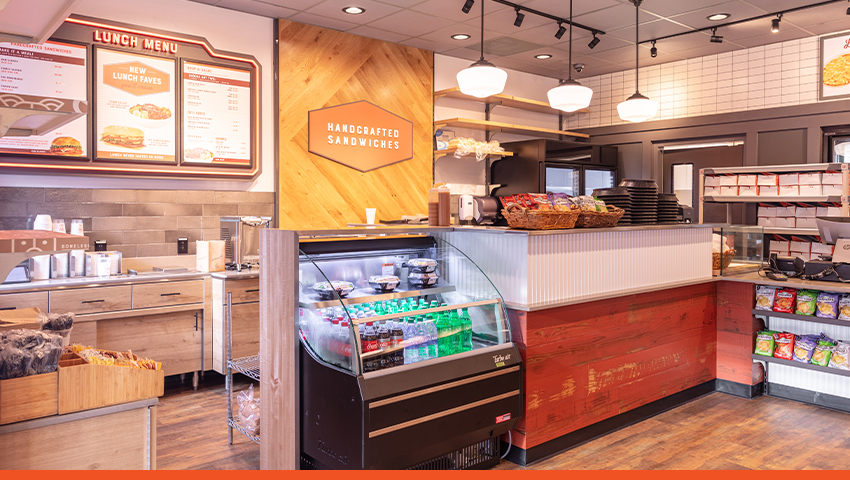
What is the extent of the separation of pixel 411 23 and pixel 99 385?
442 cm

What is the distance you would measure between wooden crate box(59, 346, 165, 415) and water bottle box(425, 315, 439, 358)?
1.18 metres

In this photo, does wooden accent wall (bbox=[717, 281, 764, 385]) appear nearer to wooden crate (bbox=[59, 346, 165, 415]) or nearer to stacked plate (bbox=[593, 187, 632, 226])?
stacked plate (bbox=[593, 187, 632, 226])

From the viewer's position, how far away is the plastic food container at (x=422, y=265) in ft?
9.95

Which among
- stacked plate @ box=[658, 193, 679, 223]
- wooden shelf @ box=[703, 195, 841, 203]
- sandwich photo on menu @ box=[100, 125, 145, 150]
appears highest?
sandwich photo on menu @ box=[100, 125, 145, 150]

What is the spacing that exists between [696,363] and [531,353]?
73.9 inches

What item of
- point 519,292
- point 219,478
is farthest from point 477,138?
point 219,478

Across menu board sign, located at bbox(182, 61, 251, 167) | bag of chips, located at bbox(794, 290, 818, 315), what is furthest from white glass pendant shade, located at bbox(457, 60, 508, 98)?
bag of chips, located at bbox(794, 290, 818, 315)

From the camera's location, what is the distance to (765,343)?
169 inches

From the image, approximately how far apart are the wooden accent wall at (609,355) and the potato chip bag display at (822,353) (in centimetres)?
64

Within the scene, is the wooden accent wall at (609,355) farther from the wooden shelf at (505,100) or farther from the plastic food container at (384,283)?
the wooden shelf at (505,100)

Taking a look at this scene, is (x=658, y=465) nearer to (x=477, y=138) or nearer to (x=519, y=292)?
(x=519, y=292)

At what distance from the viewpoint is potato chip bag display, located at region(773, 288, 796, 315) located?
4.23 meters

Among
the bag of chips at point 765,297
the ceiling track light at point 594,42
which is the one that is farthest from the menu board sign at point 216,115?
the bag of chips at point 765,297

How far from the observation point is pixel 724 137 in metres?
6.73
